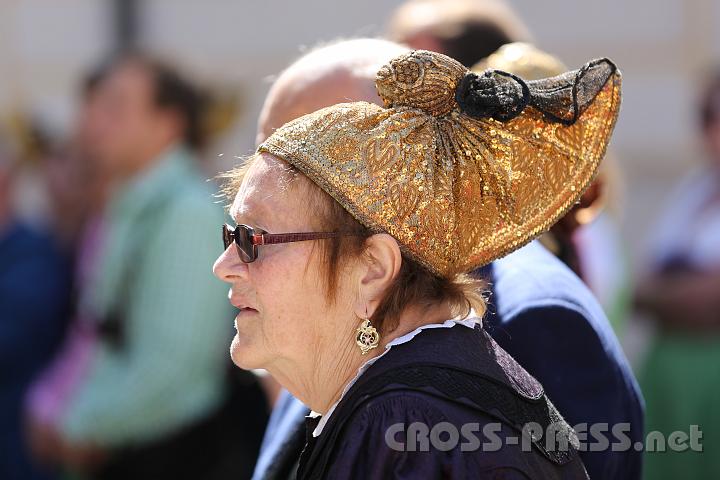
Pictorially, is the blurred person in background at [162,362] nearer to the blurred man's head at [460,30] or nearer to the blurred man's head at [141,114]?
the blurred man's head at [141,114]

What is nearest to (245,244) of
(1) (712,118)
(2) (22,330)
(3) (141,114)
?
(3) (141,114)

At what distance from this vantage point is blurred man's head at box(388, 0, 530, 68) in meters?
3.18

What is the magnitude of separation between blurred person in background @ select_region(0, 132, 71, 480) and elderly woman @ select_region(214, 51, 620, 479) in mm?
3111

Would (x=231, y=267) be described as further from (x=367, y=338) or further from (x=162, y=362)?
(x=162, y=362)

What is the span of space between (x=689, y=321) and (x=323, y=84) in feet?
9.48

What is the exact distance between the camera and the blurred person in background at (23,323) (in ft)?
15.5

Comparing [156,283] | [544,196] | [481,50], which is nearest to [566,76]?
[544,196]

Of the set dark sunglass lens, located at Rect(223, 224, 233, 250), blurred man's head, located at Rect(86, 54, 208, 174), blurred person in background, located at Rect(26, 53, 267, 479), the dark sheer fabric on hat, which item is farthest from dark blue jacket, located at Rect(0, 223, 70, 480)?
the dark sheer fabric on hat

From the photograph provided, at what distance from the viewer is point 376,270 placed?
1807 mm

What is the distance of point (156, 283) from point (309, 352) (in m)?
2.41

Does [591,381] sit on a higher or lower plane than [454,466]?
lower

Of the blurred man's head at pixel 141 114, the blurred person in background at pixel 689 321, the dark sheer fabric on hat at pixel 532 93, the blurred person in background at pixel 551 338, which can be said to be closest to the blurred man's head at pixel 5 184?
the blurred man's head at pixel 141 114

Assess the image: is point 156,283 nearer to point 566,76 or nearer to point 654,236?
point 566,76

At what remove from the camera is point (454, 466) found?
5.24 feet
